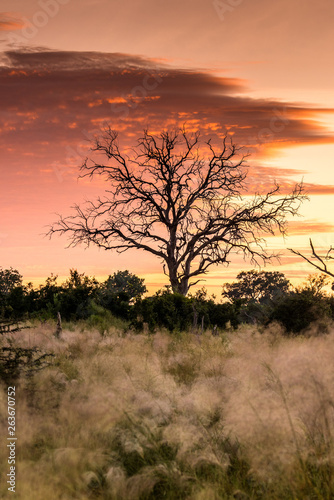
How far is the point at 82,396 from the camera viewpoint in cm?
763

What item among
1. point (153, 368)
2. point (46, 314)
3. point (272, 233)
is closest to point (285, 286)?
point (272, 233)

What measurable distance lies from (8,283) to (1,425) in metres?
39.6

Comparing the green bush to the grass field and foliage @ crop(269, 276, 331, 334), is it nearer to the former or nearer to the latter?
foliage @ crop(269, 276, 331, 334)

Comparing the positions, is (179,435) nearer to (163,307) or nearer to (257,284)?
(163,307)

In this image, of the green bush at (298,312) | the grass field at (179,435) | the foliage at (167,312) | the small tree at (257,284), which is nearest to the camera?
the grass field at (179,435)

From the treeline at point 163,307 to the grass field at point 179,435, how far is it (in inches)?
312

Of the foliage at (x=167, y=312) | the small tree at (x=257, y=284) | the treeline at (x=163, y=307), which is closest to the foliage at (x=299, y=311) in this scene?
the treeline at (x=163, y=307)

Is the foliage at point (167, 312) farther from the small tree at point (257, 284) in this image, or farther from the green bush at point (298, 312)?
the small tree at point (257, 284)

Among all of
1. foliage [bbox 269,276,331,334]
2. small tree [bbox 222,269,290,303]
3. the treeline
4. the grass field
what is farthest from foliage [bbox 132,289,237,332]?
small tree [bbox 222,269,290,303]

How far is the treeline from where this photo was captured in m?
15.8

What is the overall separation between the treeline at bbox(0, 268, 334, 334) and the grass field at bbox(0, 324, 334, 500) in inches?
312

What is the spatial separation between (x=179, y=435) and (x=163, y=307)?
530 inches

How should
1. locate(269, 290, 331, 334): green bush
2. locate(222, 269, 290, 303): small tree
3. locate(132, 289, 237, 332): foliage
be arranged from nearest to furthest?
locate(269, 290, 331, 334): green bush, locate(132, 289, 237, 332): foliage, locate(222, 269, 290, 303): small tree

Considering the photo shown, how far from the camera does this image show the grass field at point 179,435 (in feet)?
15.5
